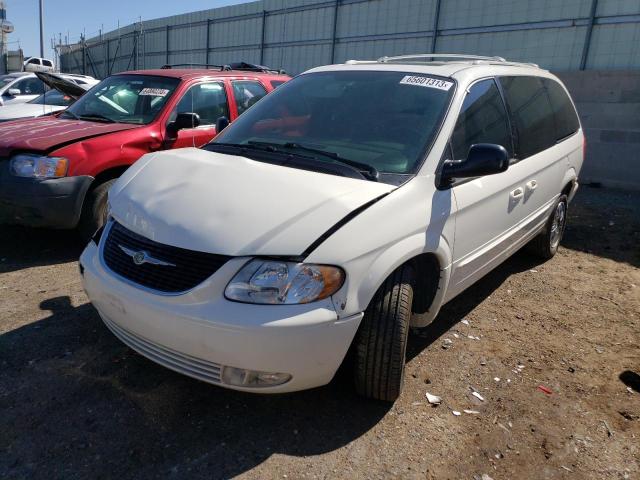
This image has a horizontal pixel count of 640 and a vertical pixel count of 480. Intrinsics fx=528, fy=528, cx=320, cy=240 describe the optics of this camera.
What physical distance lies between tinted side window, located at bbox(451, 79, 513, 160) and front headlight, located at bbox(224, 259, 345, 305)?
1326 mm

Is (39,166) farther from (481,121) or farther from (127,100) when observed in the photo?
(481,121)

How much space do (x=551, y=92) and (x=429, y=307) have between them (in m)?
2.92

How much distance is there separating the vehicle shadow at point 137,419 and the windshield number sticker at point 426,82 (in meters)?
1.89

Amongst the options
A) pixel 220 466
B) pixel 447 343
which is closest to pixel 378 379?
pixel 220 466

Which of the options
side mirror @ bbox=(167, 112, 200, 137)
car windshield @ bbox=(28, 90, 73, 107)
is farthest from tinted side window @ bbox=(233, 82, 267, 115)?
car windshield @ bbox=(28, 90, 73, 107)

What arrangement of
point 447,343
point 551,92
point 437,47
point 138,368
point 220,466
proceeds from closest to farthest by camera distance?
point 220,466
point 138,368
point 447,343
point 551,92
point 437,47

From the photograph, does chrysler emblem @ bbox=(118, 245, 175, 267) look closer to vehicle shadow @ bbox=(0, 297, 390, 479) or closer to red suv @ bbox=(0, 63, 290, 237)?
vehicle shadow @ bbox=(0, 297, 390, 479)

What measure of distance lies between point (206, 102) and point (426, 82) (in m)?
3.04

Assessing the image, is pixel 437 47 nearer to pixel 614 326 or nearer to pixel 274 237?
pixel 614 326

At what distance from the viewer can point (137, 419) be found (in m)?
2.56

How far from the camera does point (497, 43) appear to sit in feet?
36.0

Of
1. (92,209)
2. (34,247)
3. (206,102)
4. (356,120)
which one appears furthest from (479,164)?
(34,247)

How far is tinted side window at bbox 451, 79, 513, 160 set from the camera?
3.18 m

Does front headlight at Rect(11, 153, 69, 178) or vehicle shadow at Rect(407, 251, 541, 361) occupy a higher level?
front headlight at Rect(11, 153, 69, 178)
